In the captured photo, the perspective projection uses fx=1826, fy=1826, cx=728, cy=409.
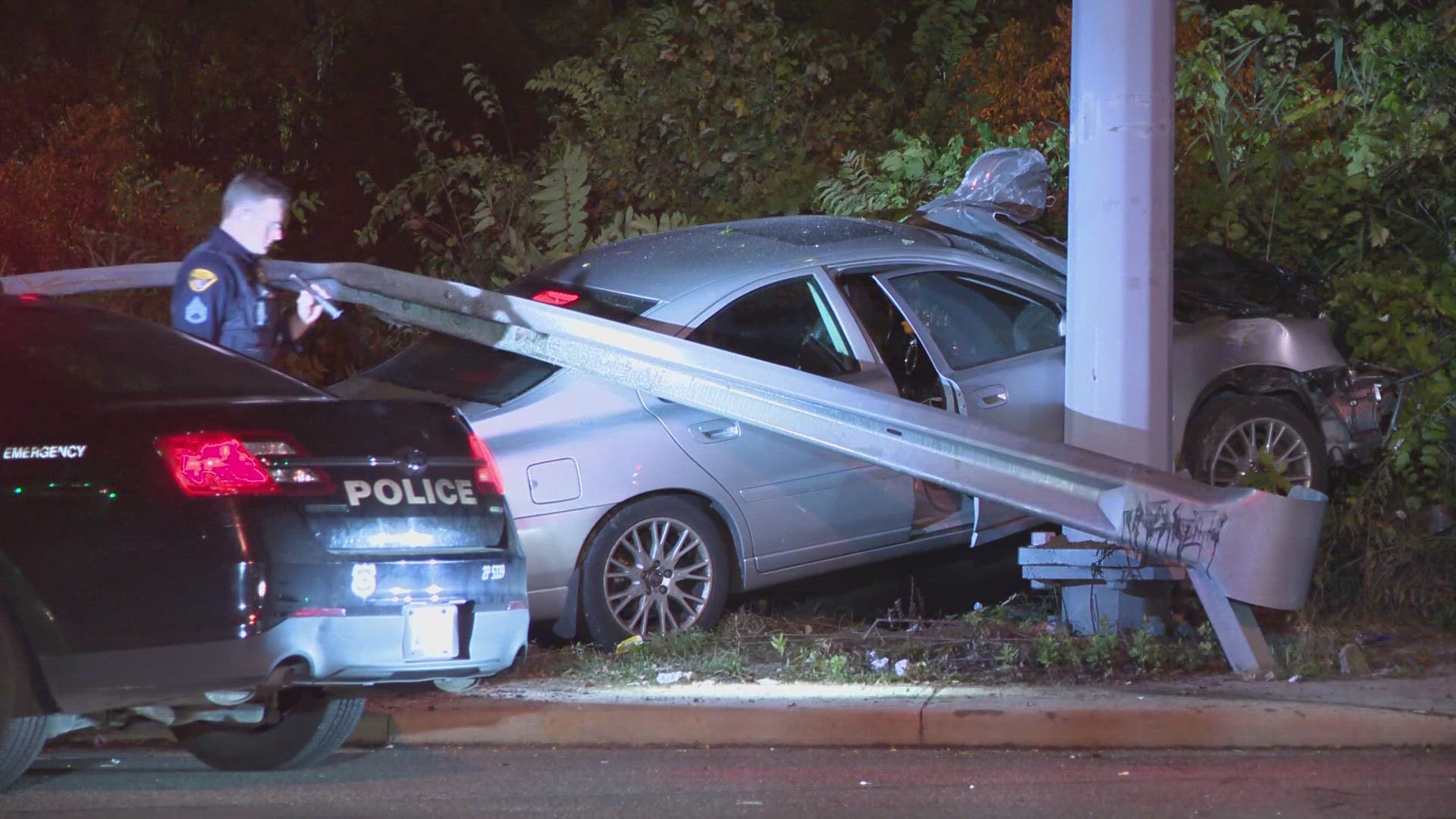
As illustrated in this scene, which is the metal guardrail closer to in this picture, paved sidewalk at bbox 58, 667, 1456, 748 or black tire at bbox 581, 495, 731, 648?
paved sidewalk at bbox 58, 667, 1456, 748

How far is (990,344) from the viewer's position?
8.39 m

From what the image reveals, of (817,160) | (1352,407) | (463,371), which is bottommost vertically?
(1352,407)

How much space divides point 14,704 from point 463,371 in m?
3.15

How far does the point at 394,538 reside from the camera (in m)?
5.27

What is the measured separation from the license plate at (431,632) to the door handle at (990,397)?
3330mm

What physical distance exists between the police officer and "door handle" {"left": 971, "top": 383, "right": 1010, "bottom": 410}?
3.07 m

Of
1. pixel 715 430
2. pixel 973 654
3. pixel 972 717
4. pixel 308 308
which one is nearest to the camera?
pixel 972 717

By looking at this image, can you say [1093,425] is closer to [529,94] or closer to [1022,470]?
[1022,470]

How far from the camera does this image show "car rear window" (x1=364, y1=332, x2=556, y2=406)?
299 inches

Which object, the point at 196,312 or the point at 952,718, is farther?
the point at 196,312

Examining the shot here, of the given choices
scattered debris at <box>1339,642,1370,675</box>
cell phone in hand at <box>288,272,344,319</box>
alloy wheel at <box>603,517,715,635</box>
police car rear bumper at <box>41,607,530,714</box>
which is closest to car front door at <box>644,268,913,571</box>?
alloy wheel at <box>603,517,715,635</box>

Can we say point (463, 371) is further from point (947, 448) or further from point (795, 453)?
point (947, 448)

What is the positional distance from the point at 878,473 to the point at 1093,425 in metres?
1.13

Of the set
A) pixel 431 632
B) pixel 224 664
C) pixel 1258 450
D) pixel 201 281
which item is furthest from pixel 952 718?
pixel 201 281
